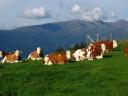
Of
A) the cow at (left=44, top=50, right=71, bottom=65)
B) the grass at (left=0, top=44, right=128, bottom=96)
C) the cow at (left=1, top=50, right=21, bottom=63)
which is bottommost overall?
the grass at (left=0, top=44, right=128, bottom=96)

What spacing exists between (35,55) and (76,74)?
16.9 m

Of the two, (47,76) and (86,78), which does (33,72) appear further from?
(86,78)

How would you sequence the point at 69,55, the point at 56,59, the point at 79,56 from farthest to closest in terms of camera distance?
the point at 79,56 → the point at 69,55 → the point at 56,59

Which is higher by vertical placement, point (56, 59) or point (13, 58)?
point (13, 58)

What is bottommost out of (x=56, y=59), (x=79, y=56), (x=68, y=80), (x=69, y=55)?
(x=68, y=80)

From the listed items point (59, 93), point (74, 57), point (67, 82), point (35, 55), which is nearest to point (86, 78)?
point (67, 82)

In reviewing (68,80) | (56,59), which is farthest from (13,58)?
(68,80)

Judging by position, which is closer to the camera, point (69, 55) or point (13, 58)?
point (69, 55)

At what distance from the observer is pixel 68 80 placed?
29.9 meters

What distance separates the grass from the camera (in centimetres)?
2719

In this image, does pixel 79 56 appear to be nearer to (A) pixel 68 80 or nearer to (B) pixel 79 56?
(B) pixel 79 56

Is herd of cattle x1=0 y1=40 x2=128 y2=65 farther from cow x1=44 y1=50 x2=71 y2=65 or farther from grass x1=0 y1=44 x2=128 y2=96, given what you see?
grass x1=0 y1=44 x2=128 y2=96

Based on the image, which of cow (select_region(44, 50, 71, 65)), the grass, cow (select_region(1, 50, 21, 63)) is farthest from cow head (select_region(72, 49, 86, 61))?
cow (select_region(1, 50, 21, 63))

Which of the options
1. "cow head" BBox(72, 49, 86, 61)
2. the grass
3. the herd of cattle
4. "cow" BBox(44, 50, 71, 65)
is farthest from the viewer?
"cow head" BBox(72, 49, 86, 61)
